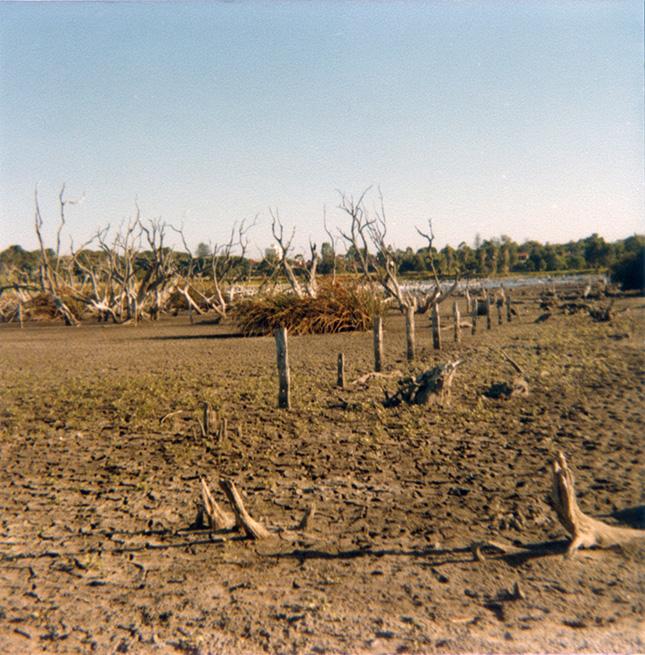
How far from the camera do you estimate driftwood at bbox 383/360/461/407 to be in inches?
342

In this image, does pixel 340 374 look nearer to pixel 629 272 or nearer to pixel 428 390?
pixel 428 390

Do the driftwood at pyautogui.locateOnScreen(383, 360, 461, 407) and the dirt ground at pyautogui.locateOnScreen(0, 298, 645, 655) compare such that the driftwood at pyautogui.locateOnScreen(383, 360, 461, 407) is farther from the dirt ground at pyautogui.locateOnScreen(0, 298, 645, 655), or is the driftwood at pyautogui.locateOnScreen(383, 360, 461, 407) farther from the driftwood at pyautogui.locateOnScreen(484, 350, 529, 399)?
the driftwood at pyautogui.locateOnScreen(484, 350, 529, 399)

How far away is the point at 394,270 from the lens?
2500cm

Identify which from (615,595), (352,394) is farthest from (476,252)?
(615,595)

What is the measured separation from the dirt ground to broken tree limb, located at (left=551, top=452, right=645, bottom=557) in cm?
12

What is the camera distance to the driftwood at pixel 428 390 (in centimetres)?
870

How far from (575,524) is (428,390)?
4524 mm

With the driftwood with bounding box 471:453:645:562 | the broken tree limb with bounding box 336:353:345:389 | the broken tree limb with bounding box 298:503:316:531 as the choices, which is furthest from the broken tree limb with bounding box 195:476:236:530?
the broken tree limb with bounding box 336:353:345:389

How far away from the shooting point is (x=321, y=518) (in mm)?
5012


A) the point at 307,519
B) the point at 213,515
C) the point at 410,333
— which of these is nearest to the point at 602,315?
the point at 410,333

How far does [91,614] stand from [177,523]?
1392mm

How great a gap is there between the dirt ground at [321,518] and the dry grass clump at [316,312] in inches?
378

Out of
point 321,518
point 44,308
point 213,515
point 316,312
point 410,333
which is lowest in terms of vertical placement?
point 321,518

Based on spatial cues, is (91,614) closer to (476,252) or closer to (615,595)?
(615,595)
